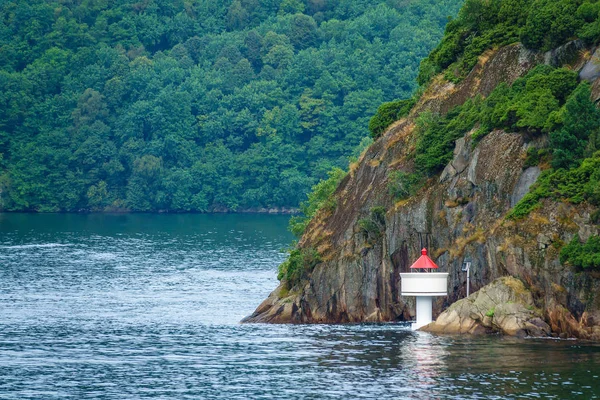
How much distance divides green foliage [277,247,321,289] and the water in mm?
4582

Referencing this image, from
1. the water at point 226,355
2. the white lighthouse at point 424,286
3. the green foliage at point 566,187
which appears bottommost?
the water at point 226,355

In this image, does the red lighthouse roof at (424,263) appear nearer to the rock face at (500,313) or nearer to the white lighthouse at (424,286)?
the white lighthouse at (424,286)

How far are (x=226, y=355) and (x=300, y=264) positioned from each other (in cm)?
1491

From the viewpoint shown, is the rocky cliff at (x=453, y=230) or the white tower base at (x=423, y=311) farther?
the white tower base at (x=423, y=311)

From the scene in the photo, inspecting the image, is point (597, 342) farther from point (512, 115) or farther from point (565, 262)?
point (512, 115)

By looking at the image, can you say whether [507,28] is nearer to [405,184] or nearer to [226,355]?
[405,184]

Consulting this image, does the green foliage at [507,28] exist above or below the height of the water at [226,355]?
above

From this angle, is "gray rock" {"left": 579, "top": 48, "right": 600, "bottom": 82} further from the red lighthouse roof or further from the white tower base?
the white tower base

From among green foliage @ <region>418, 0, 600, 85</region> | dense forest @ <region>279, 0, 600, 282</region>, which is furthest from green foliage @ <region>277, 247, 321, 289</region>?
green foliage @ <region>418, 0, 600, 85</region>

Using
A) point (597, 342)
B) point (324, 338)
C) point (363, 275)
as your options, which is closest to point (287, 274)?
point (363, 275)

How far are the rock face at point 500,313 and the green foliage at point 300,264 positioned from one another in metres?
12.6

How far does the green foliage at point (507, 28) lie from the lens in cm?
8481

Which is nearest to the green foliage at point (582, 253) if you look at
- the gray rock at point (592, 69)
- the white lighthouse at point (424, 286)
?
the white lighthouse at point (424, 286)

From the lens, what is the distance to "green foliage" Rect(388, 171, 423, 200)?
85812 mm
